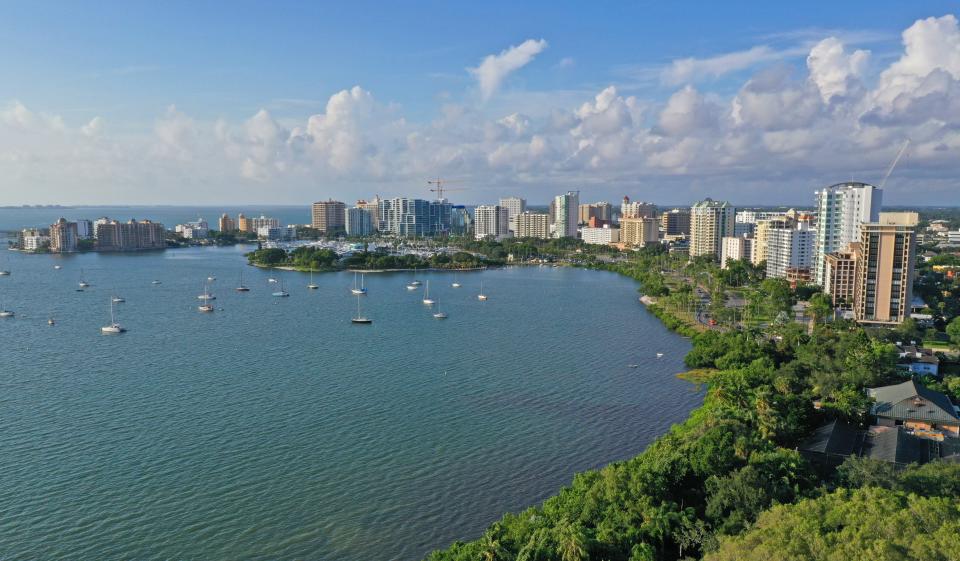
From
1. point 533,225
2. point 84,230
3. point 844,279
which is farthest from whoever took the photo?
point 533,225

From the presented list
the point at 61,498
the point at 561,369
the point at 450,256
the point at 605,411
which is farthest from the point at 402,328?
the point at 450,256

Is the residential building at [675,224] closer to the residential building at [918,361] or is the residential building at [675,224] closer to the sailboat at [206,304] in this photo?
the sailboat at [206,304]

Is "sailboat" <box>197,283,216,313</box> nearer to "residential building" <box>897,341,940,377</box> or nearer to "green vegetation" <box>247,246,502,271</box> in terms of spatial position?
"green vegetation" <box>247,246,502,271</box>

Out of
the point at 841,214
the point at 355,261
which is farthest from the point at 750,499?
the point at 355,261

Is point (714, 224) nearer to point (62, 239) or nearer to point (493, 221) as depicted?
point (493, 221)

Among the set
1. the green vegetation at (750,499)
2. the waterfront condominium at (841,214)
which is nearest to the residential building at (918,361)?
the green vegetation at (750,499)

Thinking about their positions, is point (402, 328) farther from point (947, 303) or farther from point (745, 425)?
point (947, 303)
